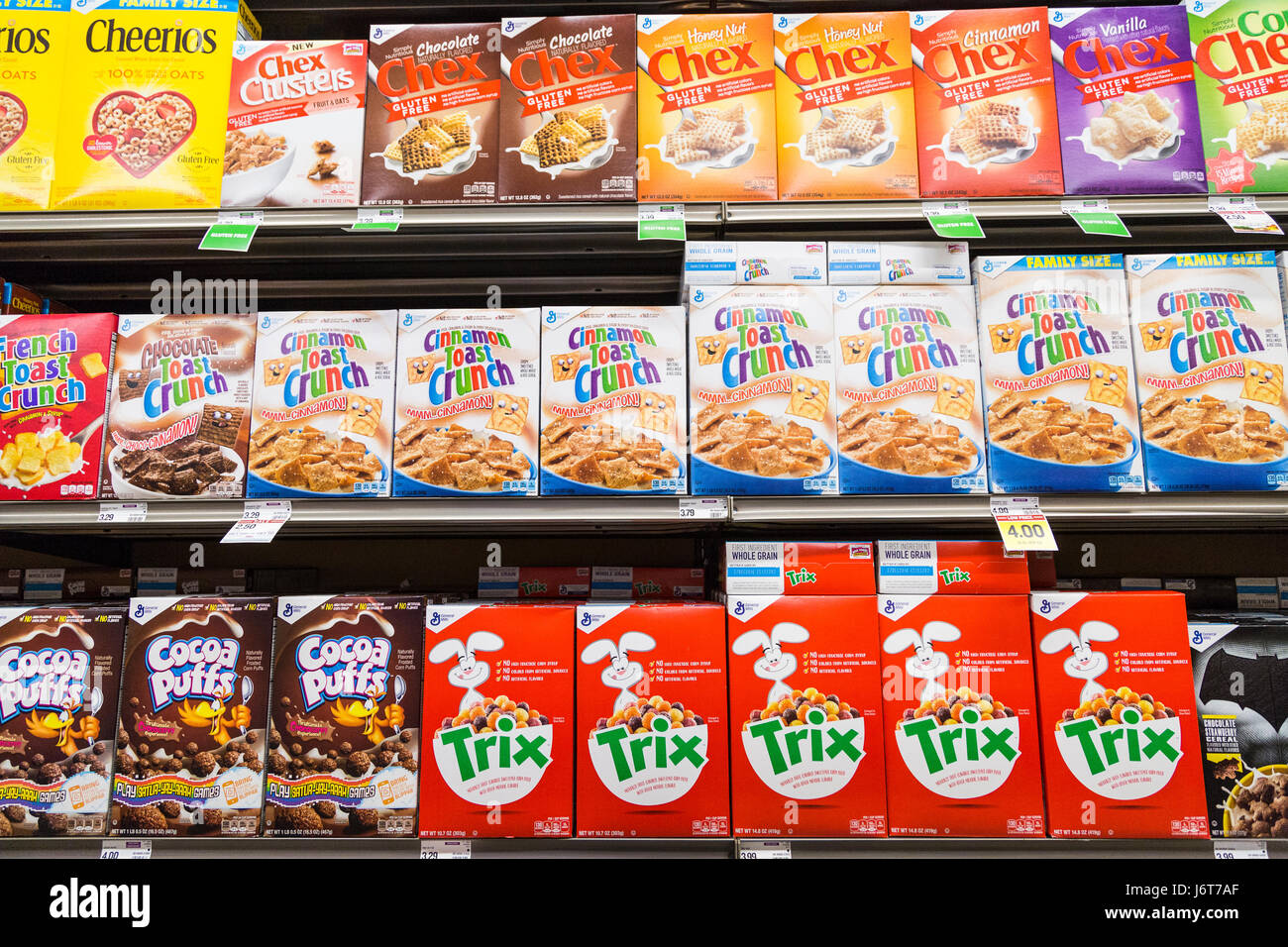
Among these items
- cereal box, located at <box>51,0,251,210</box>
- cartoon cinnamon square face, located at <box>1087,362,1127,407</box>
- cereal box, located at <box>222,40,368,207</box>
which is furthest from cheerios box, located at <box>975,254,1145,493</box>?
cereal box, located at <box>51,0,251,210</box>

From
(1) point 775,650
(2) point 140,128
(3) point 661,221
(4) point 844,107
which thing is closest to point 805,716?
(1) point 775,650

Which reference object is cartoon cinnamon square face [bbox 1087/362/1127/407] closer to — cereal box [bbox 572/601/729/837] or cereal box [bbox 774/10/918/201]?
cereal box [bbox 774/10/918/201]

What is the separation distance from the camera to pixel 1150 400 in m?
1.61

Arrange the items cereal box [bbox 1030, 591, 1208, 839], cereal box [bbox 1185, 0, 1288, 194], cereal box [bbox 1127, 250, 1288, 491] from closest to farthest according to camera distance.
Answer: cereal box [bbox 1030, 591, 1208, 839] → cereal box [bbox 1127, 250, 1288, 491] → cereal box [bbox 1185, 0, 1288, 194]

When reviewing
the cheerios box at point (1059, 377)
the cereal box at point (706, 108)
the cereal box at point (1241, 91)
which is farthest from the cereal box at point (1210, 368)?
the cereal box at point (706, 108)

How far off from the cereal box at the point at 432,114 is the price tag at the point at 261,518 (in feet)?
2.39

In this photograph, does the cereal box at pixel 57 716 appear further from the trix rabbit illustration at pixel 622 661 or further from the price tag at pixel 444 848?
the trix rabbit illustration at pixel 622 661

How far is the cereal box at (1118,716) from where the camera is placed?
1.47m

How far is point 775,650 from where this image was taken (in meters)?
1.54

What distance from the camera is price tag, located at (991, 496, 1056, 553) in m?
1.48

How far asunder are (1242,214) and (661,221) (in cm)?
129

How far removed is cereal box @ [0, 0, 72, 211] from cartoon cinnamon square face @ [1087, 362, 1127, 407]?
2.41 meters

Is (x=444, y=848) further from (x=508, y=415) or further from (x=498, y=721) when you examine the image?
(x=508, y=415)
